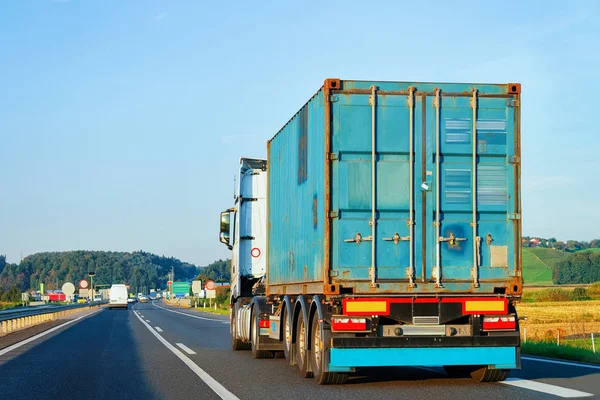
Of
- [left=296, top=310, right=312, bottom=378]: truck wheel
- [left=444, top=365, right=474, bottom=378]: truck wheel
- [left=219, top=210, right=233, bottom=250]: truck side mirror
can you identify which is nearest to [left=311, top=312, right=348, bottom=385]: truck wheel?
[left=296, top=310, right=312, bottom=378]: truck wheel

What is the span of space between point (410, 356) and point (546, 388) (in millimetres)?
1714

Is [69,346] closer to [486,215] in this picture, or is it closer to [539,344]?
[539,344]

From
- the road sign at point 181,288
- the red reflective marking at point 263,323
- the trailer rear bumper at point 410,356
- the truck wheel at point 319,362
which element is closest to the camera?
the trailer rear bumper at point 410,356

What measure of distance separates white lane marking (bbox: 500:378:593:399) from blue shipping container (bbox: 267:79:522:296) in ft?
3.93

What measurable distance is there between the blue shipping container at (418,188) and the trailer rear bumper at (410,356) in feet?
2.43

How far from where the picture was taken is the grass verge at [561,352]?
15.5m

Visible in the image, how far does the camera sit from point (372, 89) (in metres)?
11.6

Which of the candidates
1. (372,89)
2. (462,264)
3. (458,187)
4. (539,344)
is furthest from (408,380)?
(539,344)

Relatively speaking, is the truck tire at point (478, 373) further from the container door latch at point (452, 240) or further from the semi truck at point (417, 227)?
the container door latch at point (452, 240)

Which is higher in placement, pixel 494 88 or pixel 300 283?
pixel 494 88

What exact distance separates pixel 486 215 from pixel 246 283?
9.10 m

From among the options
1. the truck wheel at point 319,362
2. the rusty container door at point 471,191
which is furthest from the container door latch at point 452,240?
the truck wheel at point 319,362

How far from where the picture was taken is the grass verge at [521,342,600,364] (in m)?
15.5

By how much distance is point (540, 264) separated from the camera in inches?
5207
